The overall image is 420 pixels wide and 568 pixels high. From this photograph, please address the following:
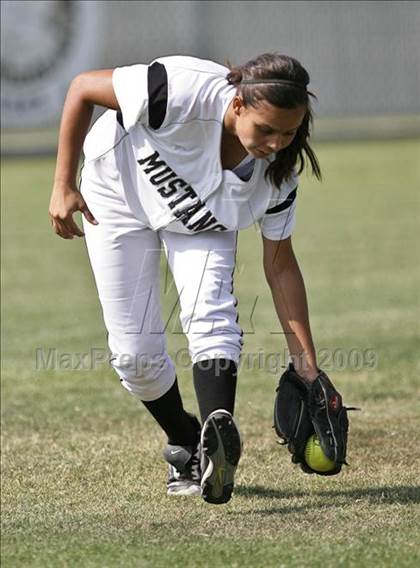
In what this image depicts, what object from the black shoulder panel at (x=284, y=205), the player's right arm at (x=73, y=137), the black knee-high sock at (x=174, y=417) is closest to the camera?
the player's right arm at (x=73, y=137)

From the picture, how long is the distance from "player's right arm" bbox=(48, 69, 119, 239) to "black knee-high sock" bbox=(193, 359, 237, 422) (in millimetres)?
652

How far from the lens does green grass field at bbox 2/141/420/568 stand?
3906 millimetres

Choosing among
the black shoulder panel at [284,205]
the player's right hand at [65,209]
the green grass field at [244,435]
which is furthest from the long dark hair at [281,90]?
the green grass field at [244,435]

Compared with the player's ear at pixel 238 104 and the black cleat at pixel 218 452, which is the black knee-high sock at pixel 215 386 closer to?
the black cleat at pixel 218 452

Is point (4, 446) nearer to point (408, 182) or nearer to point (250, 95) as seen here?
point (250, 95)

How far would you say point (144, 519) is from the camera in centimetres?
432

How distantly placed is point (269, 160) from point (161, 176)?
397 mm

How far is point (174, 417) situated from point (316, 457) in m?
0.66

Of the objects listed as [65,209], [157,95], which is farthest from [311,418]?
[157,95]

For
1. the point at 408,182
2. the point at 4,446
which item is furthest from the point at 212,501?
the point at 408,182

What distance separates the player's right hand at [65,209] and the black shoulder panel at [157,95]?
1.24 feet

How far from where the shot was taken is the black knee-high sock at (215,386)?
14.1 feet

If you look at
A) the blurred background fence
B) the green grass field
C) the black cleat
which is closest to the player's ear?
the black cleat

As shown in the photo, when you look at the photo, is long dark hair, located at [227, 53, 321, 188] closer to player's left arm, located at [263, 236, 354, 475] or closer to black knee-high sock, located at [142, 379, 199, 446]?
player's left arm, located at [263, 236, 354, 475]
